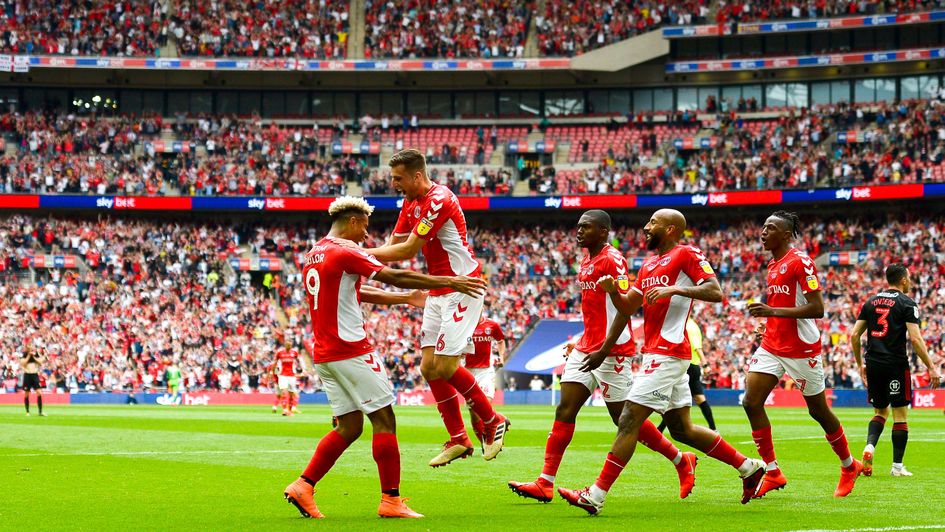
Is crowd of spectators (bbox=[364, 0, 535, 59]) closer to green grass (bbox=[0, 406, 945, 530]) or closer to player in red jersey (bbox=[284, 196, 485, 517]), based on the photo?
green grass (bbox=[0, 406, 945, 530])

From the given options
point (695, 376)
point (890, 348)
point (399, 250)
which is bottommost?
point (695, 376)

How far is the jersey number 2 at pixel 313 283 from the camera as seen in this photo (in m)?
10.7

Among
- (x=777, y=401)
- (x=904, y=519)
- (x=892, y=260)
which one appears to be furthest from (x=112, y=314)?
(x=904, y=519)

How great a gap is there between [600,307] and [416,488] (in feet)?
10.8

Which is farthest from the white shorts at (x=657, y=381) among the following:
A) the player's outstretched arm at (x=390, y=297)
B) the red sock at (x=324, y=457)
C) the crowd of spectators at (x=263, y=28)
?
the crowd of spectators at (x=263, y=28)

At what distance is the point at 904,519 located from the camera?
10.1m

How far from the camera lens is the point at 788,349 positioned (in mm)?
13039

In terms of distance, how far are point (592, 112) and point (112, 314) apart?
100ft

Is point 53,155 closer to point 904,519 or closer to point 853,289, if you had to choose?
point 853,289

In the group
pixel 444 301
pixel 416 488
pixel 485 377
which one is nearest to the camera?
pixel 444 301

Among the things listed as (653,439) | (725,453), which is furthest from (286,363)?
(725,453)

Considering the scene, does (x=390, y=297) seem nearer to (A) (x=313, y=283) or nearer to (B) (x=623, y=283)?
(A) (x=313, y=283)

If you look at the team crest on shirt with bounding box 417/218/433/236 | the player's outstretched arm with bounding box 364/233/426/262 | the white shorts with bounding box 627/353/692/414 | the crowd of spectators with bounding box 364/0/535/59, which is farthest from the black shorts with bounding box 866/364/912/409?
the crowd of spectators with bounding box 364/0/535/59

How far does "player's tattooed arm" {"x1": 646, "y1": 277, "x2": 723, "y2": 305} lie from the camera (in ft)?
35.4
